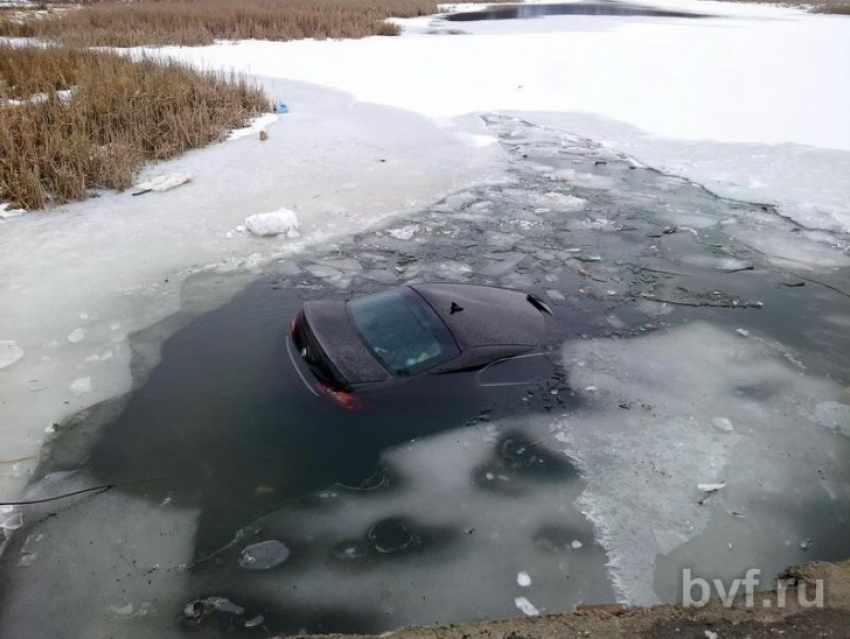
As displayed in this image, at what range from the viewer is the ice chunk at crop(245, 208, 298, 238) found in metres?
6.76

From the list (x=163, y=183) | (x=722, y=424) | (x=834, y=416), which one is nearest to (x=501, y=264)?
(x=722, y=424)

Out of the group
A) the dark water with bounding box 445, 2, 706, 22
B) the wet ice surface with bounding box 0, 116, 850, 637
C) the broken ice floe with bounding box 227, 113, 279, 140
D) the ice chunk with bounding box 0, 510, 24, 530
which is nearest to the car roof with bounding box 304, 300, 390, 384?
the wet ice surface with bounding box 0, 116, 850, 637

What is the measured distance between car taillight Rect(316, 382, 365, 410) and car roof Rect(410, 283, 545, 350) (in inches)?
31.7

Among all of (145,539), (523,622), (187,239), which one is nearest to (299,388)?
(145,539)

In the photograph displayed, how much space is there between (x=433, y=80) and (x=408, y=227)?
940 centimetres

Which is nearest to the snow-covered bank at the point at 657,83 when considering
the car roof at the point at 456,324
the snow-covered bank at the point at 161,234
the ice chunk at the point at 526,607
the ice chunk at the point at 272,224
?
the snow-covered bank at the point at 161,234

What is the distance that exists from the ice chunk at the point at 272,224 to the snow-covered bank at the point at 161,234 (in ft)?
0.43

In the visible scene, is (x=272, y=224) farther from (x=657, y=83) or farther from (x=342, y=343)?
(x=657, y=83)

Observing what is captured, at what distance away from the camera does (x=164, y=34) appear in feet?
65.0

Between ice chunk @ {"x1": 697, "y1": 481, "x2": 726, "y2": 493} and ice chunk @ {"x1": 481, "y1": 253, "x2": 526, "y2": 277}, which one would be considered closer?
ice chunk @ {"x1": 697, "y1": 481, "x2": 726, "y2": 493}

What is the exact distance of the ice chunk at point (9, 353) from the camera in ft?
15.2

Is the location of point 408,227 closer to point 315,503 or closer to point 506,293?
A: point 506,293

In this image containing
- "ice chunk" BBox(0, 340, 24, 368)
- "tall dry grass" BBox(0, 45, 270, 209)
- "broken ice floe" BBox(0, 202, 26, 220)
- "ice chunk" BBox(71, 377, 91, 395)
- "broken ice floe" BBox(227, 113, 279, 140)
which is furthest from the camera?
"broken ice floe" BBox(227, 113, 279, 140)

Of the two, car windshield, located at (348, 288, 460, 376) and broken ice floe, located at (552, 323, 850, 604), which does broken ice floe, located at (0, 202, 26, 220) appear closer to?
car windshield, located at (348, 288, 460, 376)
